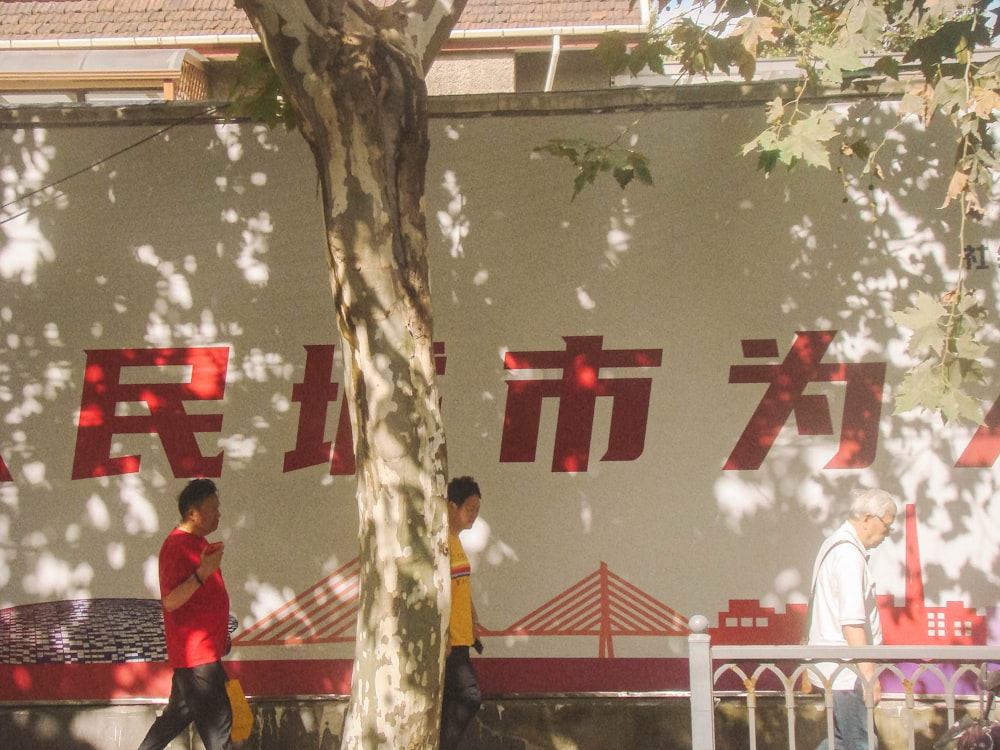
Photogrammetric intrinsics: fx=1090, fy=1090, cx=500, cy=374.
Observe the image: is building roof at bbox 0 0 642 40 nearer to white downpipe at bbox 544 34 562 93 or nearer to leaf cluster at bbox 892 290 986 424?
white downpipe at bbox 544 34 562 93

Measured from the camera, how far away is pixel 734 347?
646 cm

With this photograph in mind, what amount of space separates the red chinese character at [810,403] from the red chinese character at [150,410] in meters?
3.14

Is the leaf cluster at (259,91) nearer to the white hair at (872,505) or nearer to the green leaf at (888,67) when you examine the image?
the green leaf at (888,67)

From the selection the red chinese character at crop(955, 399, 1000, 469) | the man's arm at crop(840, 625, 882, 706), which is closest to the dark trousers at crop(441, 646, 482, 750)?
the man's arm at crop(840, 625, 882, 706)

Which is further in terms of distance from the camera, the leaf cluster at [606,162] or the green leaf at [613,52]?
the green leaf at [613,52]

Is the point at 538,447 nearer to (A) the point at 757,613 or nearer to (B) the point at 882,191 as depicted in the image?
(A) the point at 757,613

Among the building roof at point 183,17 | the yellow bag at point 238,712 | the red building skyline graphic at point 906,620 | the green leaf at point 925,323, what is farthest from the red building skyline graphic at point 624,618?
the building roof at point 183,17

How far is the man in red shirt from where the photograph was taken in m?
5.27

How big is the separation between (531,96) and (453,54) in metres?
4.47

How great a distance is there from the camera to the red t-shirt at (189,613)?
5270mm

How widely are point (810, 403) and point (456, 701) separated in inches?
106

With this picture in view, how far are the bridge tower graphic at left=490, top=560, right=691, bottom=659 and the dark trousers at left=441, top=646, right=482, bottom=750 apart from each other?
898mm

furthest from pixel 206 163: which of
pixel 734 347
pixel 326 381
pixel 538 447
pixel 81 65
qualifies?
pixel 81 65

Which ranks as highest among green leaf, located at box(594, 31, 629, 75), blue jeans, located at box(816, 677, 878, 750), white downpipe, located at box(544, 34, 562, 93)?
white downpipe, located at box(544, 34, 562, 93)
